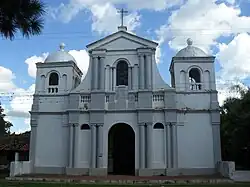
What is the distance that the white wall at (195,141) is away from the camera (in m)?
26.1

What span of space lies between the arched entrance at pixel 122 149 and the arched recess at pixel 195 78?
6.44 meters

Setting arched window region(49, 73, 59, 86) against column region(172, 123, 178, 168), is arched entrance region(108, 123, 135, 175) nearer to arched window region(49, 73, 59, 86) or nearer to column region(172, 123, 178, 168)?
column region(172, 123, 178, 168)

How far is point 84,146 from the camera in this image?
27.0m

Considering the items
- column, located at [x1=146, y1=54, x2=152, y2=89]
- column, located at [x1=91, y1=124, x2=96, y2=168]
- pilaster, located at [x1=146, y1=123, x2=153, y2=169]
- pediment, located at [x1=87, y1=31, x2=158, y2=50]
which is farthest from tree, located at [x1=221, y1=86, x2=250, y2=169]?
column, located at [x1=91, y1=124, x2=96, y2=168]

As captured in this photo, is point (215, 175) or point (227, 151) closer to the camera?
point (215, 175)

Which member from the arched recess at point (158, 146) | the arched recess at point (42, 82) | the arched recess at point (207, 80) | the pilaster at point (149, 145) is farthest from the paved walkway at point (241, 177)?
the arched recess at point (42, 82)

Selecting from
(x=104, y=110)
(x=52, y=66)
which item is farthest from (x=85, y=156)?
(x=52, y=66)

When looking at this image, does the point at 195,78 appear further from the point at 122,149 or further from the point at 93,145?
the point at 93,145

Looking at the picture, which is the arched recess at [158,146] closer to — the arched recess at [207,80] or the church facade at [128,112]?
the church facade at [128,112]

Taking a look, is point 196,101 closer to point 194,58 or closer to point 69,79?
point 194,58

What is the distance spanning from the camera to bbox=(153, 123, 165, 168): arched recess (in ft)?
85.1

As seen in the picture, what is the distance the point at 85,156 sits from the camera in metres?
26.8

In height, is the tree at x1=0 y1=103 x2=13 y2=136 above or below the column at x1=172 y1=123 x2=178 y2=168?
above

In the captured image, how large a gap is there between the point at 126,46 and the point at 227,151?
650 inches
